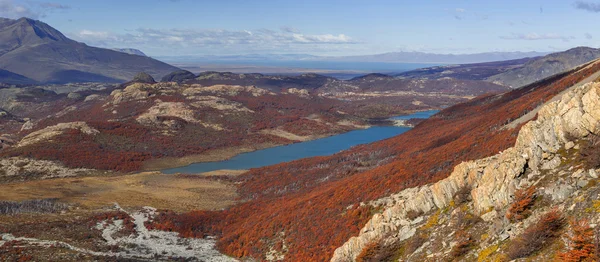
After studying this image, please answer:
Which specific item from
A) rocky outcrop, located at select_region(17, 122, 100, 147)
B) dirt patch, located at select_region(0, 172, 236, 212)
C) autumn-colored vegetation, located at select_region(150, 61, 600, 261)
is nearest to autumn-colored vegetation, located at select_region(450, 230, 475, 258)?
autumn-colored vegetation, located at select_region(150, 61, 600, 261)

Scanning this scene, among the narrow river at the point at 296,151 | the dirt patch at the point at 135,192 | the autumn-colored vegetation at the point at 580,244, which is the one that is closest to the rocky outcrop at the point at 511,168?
the autumn-colored vegetation at the point at 580,244

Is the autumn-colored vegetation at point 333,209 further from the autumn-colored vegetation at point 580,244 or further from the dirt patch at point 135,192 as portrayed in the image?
the autumn-colored vegetation at point 580,244

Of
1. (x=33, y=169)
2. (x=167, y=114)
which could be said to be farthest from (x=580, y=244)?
(x=167, y=114)

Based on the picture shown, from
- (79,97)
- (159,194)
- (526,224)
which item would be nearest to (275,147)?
(159,194)

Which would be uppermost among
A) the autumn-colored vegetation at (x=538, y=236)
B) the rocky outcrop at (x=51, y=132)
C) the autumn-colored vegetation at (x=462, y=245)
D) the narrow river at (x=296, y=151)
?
the autumn-colored vegetation at (x=538, y=236)

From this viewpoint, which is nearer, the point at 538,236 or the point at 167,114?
the point at 538,236

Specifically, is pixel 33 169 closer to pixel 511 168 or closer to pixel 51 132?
pixel 51 132

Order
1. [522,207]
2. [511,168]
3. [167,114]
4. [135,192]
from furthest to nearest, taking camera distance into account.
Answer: [167,114], [135,192], [511,168], [522,207]
